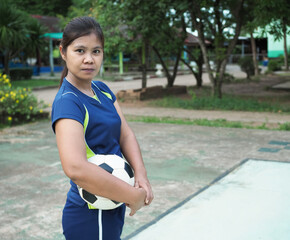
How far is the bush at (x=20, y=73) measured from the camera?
26203mm

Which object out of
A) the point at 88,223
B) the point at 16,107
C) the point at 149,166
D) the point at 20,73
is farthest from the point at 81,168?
the point at 20,73

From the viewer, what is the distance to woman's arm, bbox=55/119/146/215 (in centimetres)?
168

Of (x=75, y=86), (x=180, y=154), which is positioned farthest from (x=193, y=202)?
(x=75, y=86)

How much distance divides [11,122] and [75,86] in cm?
850

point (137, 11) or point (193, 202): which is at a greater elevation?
point (137, 11)

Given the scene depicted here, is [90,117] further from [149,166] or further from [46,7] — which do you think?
[46,7]

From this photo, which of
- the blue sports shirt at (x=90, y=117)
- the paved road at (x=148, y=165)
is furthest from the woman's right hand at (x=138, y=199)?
the paved road at (x=148, y=165)

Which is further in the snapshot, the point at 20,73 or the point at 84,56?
the point at 20,73

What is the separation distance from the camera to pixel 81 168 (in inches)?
66.1

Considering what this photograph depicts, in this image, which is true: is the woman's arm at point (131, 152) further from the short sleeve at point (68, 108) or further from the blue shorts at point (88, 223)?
the short sleeve at point (68, 108)

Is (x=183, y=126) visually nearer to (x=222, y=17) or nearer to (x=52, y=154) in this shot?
(x=52, y=154)

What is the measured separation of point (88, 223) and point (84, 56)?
0.75 m

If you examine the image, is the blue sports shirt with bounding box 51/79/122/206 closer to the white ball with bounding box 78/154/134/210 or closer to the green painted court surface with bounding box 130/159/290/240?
the white ball with bounding box 78/154/134/210

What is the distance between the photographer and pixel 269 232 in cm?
369
